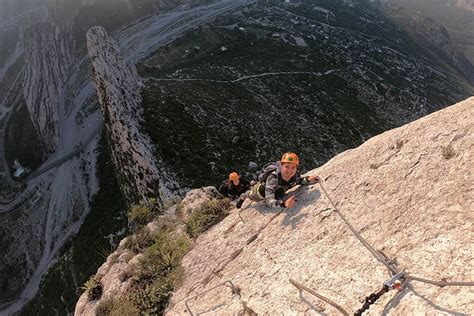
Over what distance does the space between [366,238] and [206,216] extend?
7004 mm

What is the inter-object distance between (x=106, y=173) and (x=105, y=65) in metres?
26.0

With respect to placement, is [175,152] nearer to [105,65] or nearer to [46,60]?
[105,65]

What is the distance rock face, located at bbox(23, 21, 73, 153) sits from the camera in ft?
331

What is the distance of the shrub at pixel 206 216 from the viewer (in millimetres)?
13920

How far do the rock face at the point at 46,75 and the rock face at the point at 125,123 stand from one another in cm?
4411

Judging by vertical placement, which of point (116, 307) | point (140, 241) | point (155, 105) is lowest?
point (116, 307)

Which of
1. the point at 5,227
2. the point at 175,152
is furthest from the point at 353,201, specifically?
the point at 5,227

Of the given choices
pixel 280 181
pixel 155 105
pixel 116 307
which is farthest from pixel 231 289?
pixel 155 105

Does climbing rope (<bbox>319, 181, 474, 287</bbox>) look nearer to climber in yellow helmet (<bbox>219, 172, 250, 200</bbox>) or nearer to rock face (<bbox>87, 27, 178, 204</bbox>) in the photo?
climber in yellow helmet (<bbox>219, 172, 250, 200</bbox>)

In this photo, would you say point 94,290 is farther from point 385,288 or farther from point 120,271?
point 385,288

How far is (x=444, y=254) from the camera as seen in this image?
710 cm

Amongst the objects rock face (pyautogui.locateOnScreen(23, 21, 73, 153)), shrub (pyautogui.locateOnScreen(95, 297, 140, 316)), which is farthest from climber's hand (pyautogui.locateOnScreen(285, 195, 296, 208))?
rock face (pyautogui.locateOnScreen(23, 21, 73, 153))

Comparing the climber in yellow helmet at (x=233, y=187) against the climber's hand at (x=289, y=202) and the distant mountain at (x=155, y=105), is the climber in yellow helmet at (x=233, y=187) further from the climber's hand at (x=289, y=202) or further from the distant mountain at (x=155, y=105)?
the distant mountain at (x=155, y=105)

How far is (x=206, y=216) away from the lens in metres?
14.3
